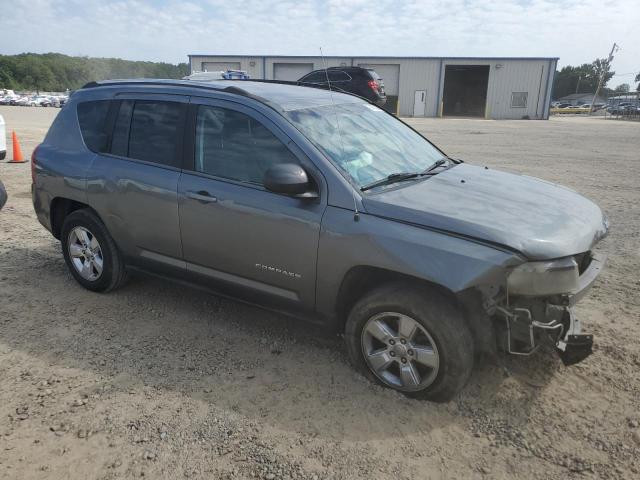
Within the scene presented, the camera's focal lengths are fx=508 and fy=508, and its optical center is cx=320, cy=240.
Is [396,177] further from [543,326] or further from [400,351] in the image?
[543,326]

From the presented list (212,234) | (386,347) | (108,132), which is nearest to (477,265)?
(386,347)

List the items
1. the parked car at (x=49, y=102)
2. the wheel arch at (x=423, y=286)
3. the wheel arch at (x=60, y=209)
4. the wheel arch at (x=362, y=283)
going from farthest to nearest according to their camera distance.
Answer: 1. the parked car at (x=49, y=102)
2. the wheel arch at (x=60, y=209)
3. the wheel arch at (x=362, y=283)
4. the wheel arch at (x=423, y=286)

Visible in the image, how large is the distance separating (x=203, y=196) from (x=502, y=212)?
2.03m

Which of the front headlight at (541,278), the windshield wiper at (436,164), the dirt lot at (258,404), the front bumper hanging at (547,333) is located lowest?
the dirt lot at (258,404)

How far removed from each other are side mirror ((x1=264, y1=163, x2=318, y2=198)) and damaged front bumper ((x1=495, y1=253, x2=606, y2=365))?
1.33m

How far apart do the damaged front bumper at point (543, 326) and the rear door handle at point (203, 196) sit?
2039mm

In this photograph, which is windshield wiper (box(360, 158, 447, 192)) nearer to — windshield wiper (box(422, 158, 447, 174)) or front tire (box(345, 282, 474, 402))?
windshield wiper (box(422, 158, 447, 174))

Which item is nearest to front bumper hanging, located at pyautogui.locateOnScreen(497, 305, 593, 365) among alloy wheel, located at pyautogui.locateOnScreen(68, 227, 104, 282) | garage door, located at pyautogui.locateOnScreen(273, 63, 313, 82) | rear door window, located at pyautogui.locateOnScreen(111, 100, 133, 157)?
rear door window, located at pyautogui.locateOnScreen(111, 100, 133, 157)

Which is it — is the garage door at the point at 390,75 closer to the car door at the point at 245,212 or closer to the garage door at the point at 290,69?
the garage door at the point at 290,69

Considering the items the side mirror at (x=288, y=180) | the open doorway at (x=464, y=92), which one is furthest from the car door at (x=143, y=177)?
the open doorway at (x=464, y=92)

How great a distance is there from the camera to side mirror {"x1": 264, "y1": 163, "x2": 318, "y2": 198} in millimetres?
3096

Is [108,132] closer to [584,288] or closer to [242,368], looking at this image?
[242,368]

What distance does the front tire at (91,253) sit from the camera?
4441mm

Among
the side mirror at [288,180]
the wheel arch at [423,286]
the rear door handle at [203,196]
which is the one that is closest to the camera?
the wheel arch at [423,286]
